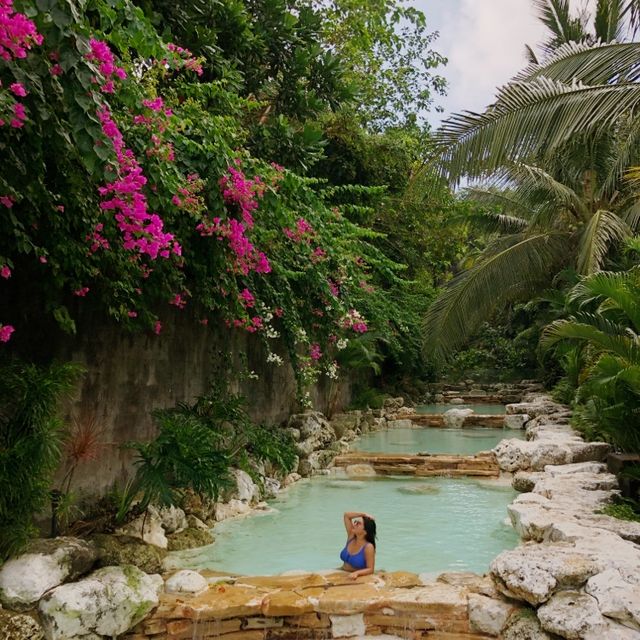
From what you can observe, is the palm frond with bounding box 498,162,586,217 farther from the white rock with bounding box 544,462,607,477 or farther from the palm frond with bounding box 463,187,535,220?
the white rock with bounding box 544,462,607,477

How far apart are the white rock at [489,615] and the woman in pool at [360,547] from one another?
35.4 inches

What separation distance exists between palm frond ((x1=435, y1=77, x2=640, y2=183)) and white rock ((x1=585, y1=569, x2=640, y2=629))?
15.0 feet

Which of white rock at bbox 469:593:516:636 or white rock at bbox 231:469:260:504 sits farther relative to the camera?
white rock at bbox 231:469:260:504

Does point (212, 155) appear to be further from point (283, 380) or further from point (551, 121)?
point (283, 380)

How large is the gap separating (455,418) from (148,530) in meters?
10.5

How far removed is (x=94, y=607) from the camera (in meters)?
3.69

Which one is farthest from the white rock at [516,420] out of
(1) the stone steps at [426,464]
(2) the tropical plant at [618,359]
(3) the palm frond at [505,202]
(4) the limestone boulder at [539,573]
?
(4) the limestone boulder at [539,573]

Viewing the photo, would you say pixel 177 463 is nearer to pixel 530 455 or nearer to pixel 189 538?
pixel 189 538

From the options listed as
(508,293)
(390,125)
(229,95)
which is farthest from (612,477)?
(390,125)

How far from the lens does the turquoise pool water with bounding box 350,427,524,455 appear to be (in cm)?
1090

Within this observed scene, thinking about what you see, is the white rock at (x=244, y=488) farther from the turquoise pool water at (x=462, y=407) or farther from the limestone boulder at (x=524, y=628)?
the turquoise pool water at (x=462, y=407)

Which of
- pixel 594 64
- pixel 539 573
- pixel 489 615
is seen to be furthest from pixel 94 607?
pixel 594 64

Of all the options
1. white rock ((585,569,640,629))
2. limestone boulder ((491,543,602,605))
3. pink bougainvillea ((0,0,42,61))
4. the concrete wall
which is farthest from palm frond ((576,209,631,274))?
pink bougainvillea ((0,0,42,61))

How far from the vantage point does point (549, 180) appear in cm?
1274
